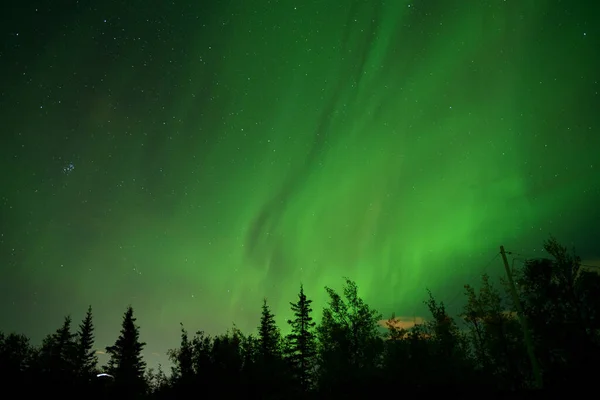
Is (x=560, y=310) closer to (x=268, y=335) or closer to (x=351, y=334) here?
(x=351, y=334)

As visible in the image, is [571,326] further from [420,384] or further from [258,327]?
[258,327]

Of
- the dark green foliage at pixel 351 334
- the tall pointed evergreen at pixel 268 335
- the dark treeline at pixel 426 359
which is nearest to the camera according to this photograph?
the dark treeline at pixel 426 359

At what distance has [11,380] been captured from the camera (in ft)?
73.7

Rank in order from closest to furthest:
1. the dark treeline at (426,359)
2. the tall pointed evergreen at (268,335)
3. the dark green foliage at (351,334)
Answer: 1. the dark treeline at (426,359)
2. the dark green foliage at (351,334)
3. the tall pointed evergreen at (268,335)

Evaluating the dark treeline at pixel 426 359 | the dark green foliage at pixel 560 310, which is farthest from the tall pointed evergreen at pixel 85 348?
the dark green foliage at pixel 560 310

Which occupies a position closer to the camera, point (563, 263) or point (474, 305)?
point (563, 263)

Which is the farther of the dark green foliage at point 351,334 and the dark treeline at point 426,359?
the dark green foliage at point 351,334

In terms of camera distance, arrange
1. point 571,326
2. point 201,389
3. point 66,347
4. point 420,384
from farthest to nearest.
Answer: point 66,347
point 571,326
point 201,389
point 420,384

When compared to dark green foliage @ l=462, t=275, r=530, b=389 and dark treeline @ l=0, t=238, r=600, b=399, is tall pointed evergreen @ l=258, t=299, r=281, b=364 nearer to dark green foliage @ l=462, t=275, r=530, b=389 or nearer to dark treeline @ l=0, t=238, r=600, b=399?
dark treeline @ l=0, t=238, r=600, b=399

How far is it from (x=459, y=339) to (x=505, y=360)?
20.7 ft

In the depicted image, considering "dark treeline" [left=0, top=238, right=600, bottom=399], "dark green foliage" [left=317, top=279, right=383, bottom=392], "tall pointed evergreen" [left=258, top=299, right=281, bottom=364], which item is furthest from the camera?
"tall pointed evergreen" [left=258, top=299, right=281, bottom=364]

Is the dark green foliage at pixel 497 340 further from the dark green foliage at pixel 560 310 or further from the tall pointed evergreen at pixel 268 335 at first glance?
the tall pointed evergreen at pixel 268 335

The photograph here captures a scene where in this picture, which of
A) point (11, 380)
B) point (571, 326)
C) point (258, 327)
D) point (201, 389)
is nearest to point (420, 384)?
point (201, 389)

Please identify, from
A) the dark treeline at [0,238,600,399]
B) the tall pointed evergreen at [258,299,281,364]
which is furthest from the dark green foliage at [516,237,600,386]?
the tall pointed evergreen at [258,299,281,364]
